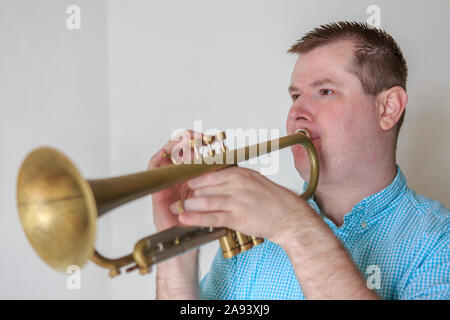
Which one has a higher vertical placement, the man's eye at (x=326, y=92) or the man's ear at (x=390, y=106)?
the man's eye at (x=326, y=92)

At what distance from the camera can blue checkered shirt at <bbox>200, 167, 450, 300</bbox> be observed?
40.4 inches

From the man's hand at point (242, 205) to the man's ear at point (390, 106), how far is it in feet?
1.84

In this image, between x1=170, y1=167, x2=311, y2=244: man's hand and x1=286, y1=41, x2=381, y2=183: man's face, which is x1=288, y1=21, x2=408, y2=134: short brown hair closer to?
x1=286, y1=41, x2=381, y2=183: man's face

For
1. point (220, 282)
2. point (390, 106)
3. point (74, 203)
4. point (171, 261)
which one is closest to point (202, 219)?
point (74, 203)

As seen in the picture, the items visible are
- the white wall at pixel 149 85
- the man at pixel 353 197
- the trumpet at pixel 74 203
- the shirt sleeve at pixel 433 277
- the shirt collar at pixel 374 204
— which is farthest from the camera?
the white wall at pixel 149 85

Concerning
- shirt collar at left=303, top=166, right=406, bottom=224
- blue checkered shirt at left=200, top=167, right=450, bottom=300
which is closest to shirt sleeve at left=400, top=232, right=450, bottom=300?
blue checkered shirt at left=200, top=167, right=450, bottom=300

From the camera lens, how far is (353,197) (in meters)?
1.28

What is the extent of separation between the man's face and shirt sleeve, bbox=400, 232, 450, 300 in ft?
1.01

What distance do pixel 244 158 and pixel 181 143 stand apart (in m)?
0.23

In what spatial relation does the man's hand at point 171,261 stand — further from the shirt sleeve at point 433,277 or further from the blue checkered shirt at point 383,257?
the shirt sleeve at point 433,277

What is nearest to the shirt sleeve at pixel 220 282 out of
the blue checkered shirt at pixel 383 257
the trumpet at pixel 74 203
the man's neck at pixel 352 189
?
the blue checkered shirt at pixel 383 257

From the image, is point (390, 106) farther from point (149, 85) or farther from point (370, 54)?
point (149, 85)

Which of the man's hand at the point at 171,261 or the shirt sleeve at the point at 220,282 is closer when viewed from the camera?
the man's hand at the point at 171,261

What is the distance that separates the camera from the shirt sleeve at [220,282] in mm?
1275
